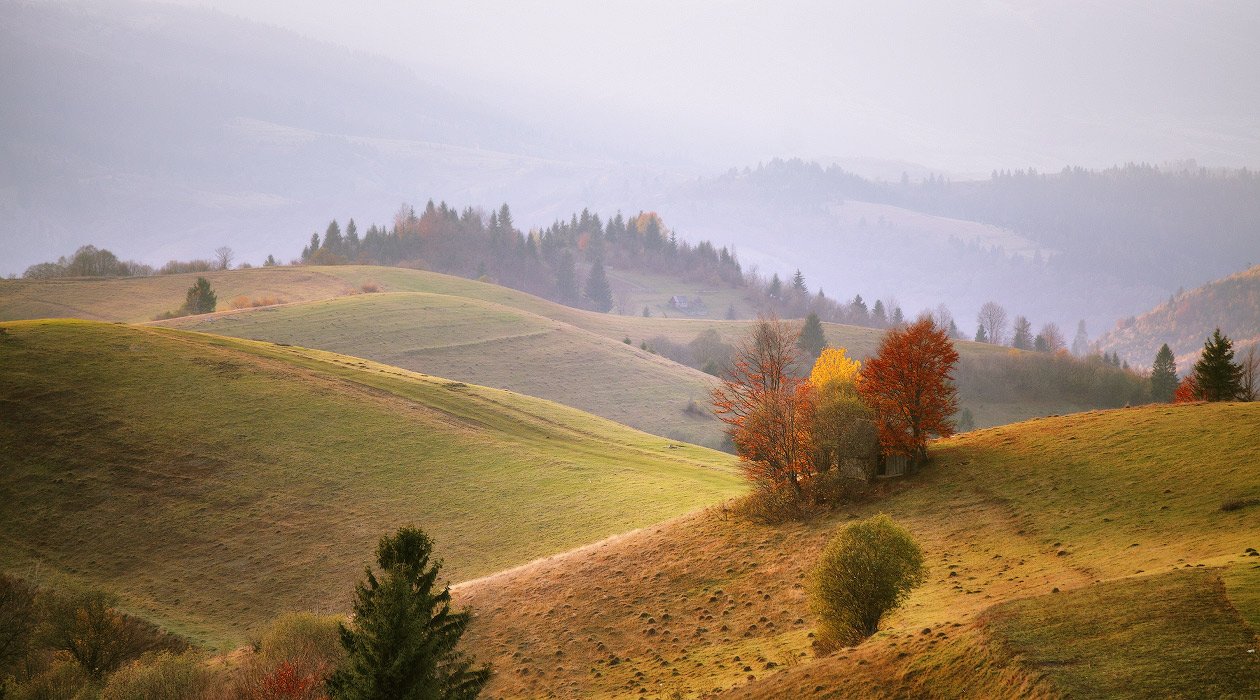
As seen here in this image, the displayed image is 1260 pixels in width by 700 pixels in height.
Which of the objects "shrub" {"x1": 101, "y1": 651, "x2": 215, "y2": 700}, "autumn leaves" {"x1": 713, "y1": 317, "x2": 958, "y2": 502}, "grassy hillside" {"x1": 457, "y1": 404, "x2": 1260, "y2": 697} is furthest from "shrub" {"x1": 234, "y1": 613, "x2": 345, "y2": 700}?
"autumn leaves" {"x1": 713, "y1": 317, "x2": 958, "y2": 502}

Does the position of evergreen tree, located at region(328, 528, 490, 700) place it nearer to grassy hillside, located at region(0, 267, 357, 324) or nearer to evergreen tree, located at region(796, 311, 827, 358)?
grassy hillside, located at region(0, 267, 357, 324)

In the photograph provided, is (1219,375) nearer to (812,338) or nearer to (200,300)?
(812,338)

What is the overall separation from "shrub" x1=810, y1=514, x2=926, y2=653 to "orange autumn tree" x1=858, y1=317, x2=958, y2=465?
1417 centimetres

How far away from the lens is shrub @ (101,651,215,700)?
31312mm

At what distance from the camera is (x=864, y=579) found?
24703mm

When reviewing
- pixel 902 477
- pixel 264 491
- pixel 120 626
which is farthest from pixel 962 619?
pixel 264 491

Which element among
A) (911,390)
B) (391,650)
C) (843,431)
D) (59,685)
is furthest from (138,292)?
(391,650)

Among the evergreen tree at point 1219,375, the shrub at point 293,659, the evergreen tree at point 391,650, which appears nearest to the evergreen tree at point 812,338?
the evergreen tree at point 1219,375

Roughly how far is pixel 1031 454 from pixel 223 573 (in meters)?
40.0

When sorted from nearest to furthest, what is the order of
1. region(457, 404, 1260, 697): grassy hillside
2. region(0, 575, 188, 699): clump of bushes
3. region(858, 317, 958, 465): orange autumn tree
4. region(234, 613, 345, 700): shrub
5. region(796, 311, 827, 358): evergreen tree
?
region(457, 404, 1260, 697): grassy hillside
region(234, 613, 345, 700): shrub
region(0, 575, 188, 699): clump of bushes
region(858, 317, 958, 465): orange autumn tree
region(796, 311, 827, 358): evergreen tree

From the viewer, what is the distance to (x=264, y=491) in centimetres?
5431

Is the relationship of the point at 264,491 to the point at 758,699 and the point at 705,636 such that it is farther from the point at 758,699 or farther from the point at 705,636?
the point at 758,699

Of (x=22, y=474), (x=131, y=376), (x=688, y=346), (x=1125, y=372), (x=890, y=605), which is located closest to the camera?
(x=890, y=605)

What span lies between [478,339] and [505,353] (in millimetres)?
6885
